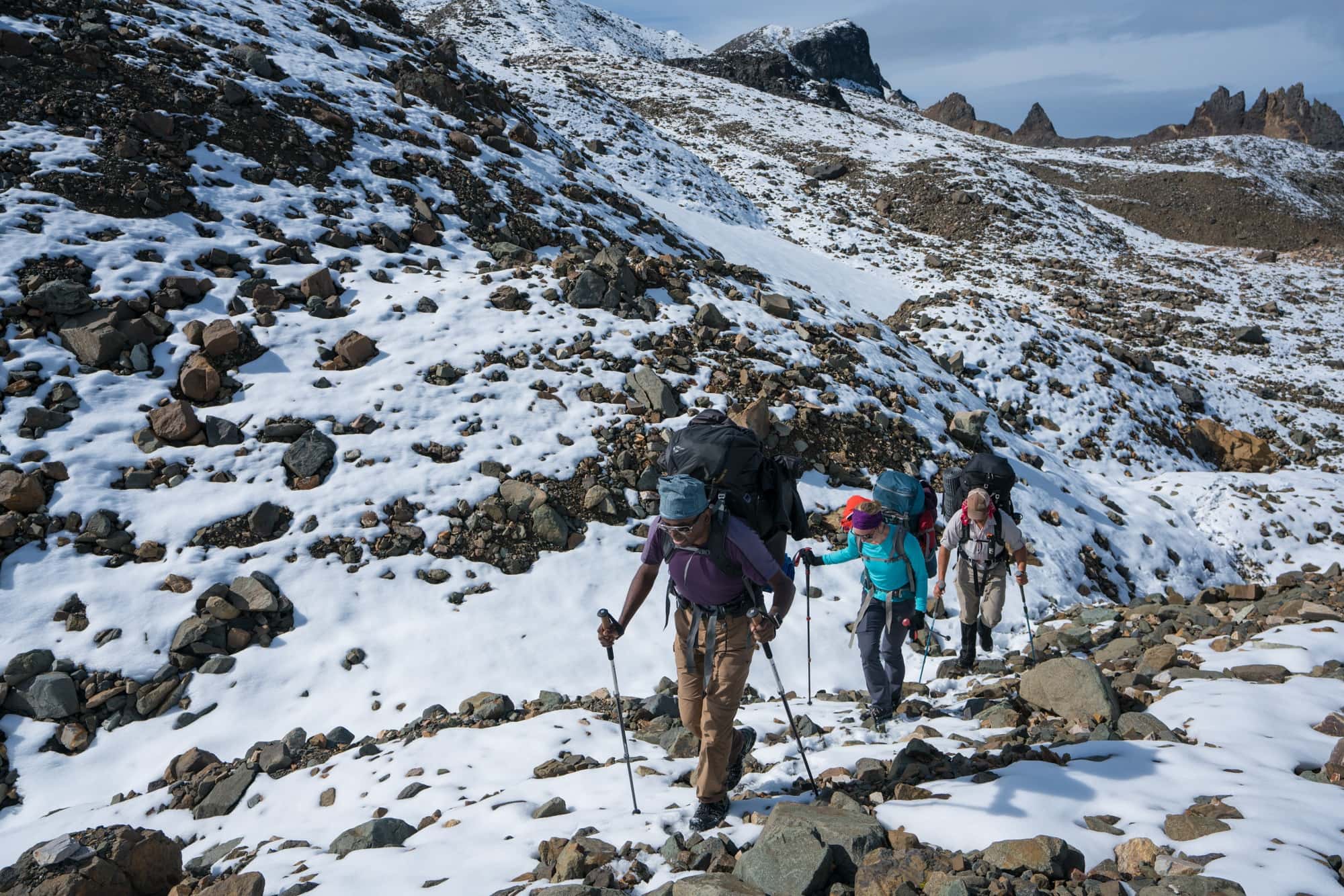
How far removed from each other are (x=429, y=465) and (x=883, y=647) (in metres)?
6.80

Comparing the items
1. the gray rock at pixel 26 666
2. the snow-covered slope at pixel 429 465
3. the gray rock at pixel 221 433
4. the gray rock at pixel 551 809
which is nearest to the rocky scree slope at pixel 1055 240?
the snow-covered slope at pixel 429 465

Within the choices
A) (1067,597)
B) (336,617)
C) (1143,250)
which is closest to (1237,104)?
(1143,250)

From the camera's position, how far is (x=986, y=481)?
27.0 feet

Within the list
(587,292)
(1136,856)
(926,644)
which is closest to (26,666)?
(587,292)

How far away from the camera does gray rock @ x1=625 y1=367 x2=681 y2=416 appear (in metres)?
11.2

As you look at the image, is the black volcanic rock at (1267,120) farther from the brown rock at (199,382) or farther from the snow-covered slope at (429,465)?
the brown rock at (199,382)

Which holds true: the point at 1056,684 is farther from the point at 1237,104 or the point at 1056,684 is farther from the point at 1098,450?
the point at 1237,104

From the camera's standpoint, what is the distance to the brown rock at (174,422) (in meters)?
9.45

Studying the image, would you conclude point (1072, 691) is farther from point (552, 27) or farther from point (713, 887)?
point (552, 27)

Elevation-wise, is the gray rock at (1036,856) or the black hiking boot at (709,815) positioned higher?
the gray rock at (1036,856)

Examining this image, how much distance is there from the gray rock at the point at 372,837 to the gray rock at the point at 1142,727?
570cm

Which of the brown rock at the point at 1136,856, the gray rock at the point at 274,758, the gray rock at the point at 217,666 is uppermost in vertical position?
the brown rock at the point at 1136,856

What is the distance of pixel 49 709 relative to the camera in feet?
22.4

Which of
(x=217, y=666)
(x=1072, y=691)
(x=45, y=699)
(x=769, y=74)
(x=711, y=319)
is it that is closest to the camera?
(x=1072, y=691)
